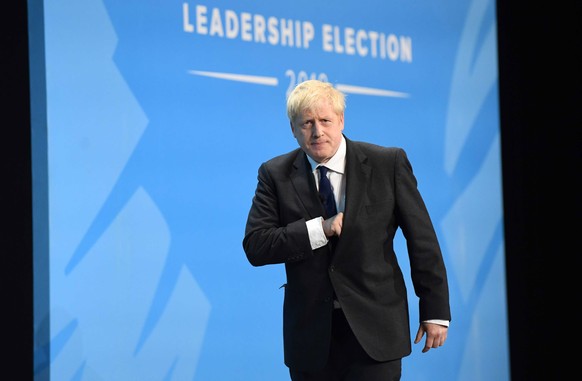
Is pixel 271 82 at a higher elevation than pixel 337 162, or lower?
higher

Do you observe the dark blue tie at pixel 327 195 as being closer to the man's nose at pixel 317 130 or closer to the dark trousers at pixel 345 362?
the man's nose at pixel 317 130

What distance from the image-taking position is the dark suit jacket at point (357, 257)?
8.82ft

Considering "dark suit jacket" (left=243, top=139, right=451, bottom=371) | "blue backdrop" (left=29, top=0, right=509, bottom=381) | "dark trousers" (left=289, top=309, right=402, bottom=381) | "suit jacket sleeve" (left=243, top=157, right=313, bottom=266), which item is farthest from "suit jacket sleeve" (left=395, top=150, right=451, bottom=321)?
"blue backdrop" (left=29, top=0, right=509, bottom=381)

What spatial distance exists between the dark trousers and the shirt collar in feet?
1.51

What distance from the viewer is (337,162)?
2824 millimetres

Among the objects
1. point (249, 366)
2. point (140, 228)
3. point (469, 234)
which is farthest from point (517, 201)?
point (140, 228)

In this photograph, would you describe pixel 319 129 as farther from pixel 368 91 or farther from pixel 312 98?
pixel 368 91

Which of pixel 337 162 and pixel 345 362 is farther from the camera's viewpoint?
pixel 337 162

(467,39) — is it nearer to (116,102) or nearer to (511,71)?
(511,71)

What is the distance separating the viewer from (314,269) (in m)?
2.75

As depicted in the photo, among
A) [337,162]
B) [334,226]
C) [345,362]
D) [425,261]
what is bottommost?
[345,362]

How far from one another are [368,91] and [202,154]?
→ 0.99 meters

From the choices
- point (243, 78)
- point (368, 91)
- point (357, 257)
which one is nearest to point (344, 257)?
point (357, 257)

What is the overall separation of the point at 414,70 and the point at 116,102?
1.66m
